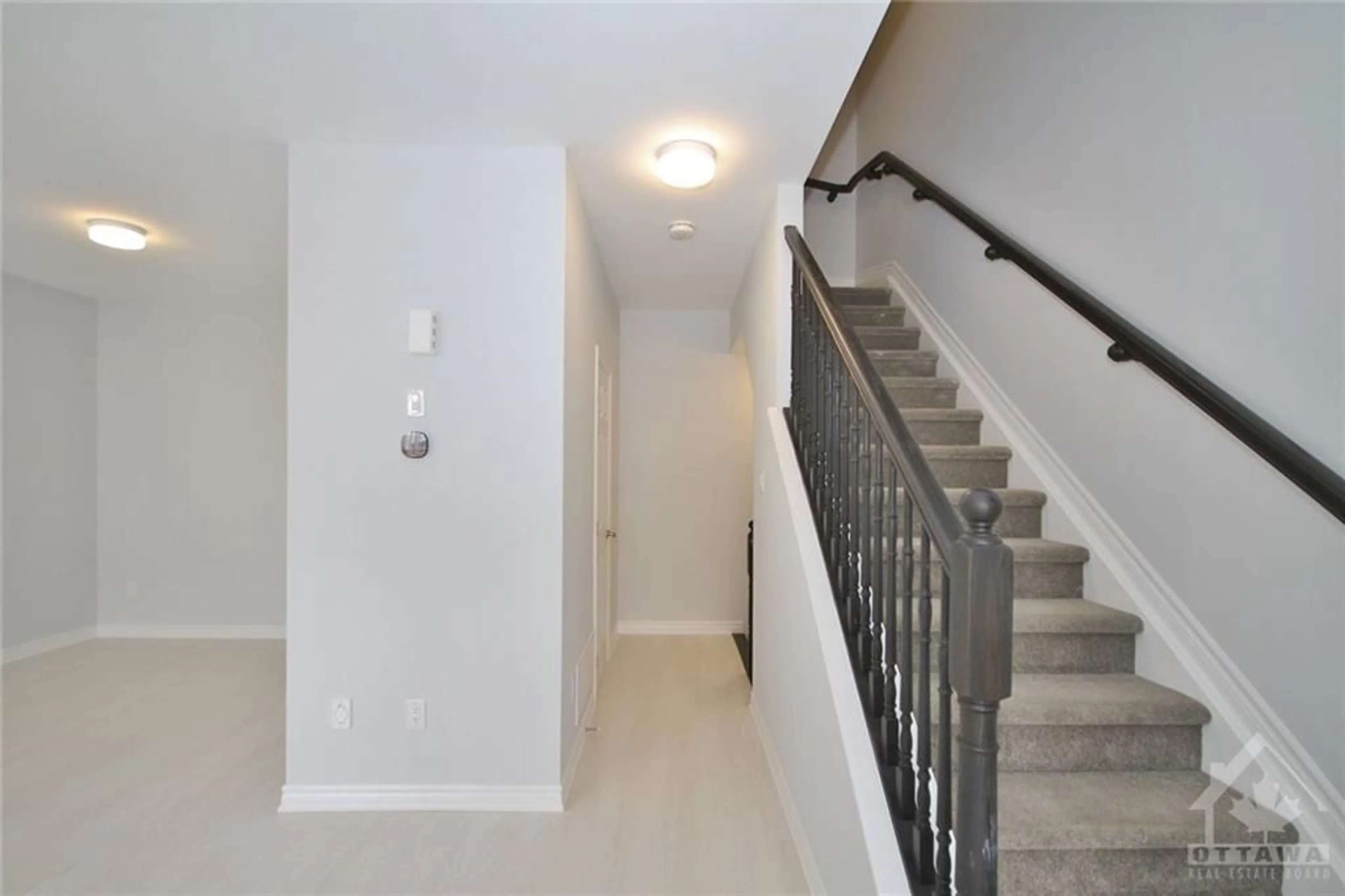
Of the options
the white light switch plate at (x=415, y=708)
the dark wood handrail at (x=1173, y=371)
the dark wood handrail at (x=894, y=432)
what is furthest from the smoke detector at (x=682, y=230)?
the white light switch plate at (x=415, y=708)

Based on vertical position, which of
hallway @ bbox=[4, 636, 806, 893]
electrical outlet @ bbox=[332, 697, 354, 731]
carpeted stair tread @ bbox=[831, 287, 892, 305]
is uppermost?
carpeted stair tread @ bbox=[831, 287, 892, 305]

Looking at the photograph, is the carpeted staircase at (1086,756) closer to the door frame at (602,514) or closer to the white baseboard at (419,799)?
the white baseboard at (419,799)

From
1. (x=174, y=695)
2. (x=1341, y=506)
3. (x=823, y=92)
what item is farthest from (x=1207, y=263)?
(x=174, y=695)

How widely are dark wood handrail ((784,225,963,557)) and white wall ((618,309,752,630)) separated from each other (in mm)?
2372

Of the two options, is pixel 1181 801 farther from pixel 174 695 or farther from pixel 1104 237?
pixel 174 695

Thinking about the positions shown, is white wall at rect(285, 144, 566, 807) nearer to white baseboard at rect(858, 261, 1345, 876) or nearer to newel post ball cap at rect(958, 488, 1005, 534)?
newel post ball cap at rect(958, 488, 1005, 534)

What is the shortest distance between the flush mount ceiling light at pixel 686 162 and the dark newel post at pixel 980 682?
172 cm

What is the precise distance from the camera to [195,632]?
435 centimetres

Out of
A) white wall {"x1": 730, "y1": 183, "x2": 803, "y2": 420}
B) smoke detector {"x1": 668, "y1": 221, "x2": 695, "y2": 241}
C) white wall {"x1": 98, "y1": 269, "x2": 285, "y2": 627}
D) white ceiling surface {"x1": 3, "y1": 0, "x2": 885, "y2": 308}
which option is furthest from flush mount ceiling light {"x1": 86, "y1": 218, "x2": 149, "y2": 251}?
white wall {"x1": 730, "y1": 183, "x2": 803, "y2": 420}

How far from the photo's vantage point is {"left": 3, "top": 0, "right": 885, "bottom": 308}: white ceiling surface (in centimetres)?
157

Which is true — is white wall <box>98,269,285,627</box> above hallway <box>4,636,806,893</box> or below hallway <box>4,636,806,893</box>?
above

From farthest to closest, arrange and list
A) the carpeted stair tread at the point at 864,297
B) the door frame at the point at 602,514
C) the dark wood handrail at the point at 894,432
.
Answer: the carpeted stair tread at the point at 864,297, the door frame at the point at 602,514, the dark wood handrail at the point at 894,432

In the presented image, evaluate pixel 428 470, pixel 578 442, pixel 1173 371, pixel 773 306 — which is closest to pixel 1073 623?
pixel 1173 371

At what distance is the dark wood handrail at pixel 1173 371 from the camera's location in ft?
4.43
